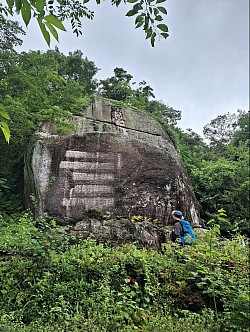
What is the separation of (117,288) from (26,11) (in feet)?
11.0

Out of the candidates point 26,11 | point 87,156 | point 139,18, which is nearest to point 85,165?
point 87,156

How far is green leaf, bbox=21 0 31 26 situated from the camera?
108 centimetres

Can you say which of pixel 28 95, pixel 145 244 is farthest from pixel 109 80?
pixel 145 244

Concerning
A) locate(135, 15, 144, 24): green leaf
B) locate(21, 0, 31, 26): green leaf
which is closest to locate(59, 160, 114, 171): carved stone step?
locate(135, 15, 144, 24): green leaf

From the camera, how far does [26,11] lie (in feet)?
3.59

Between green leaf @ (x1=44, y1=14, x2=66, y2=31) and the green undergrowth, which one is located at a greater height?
green leaf @ (x1=44, y1=14, x2=66, y2=31)

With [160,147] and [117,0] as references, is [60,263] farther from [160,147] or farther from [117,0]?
[160,147]

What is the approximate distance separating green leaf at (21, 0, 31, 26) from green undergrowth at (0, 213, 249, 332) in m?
2.50

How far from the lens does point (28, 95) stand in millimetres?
8141

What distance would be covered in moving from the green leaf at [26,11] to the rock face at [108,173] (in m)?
6.60

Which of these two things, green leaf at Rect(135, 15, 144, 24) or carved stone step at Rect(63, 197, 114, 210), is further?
carved stone step at Rect(63, 197, 114, 210)

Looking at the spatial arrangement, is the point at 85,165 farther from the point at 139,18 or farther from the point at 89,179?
the point at 139,18

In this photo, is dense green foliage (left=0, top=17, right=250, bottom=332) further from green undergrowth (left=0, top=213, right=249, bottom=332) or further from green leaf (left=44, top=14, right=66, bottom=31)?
green leaf (left=44, top=14, right=66, bottom=31)

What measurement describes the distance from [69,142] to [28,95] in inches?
68.6
